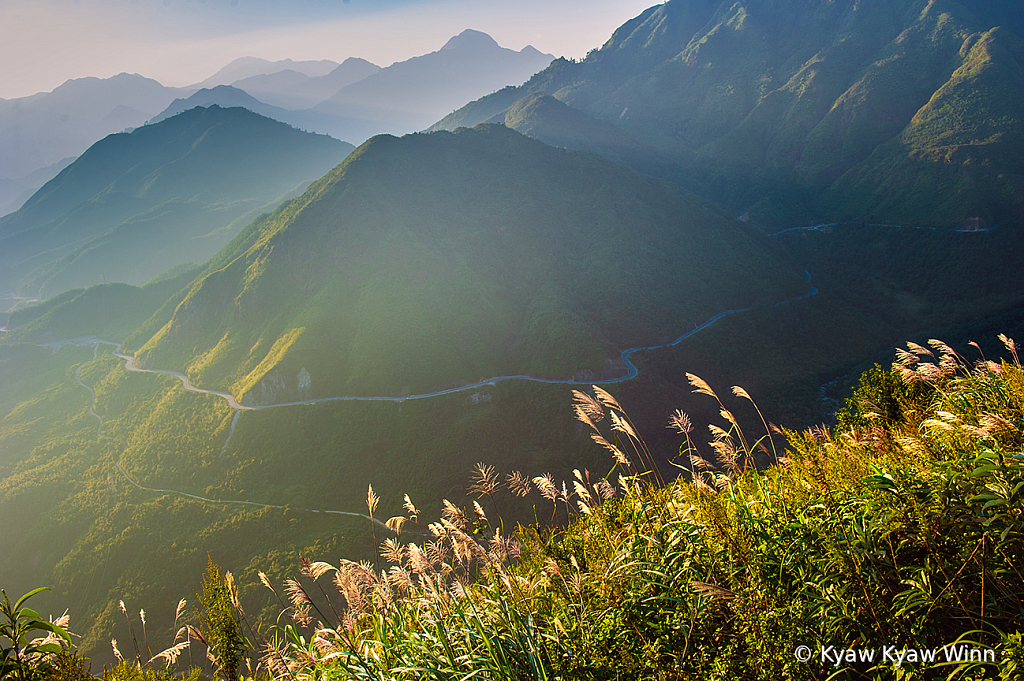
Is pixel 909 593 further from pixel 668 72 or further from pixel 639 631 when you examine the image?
pixel 668 72

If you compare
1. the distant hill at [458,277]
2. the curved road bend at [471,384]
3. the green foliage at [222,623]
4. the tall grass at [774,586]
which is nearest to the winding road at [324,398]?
the curved road bend at [471,384]

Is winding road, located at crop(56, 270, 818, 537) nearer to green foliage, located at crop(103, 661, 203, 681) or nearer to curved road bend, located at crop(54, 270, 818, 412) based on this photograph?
curved road bend, located at crop(54, 270, 818, 412)

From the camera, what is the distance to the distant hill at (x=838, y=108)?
100312 millimetres

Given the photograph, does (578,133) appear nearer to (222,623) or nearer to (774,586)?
(222,623)

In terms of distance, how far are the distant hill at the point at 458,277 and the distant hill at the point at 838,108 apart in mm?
39805

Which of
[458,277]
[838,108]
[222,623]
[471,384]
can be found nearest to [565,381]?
[471,384]

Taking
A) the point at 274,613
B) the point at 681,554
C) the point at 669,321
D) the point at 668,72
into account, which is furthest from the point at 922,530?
the point at 668,72

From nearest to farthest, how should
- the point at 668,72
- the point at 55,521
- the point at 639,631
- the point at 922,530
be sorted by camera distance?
the point at 922,530 → the point at 639,631 → the point at 55,521 → the point at 668,72

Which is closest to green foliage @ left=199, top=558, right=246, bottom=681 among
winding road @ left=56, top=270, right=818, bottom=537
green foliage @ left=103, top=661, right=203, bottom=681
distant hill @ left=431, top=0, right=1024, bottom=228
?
green foliage @ left=103, top=661, right=203, bottom=681

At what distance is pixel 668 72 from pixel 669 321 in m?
156

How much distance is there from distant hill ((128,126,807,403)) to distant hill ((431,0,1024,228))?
3980cm

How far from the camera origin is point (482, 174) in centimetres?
9044

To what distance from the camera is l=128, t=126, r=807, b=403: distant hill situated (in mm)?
60938

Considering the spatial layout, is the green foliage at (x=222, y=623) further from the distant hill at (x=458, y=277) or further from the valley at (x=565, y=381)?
the distant hill at (x=458, y=277)
